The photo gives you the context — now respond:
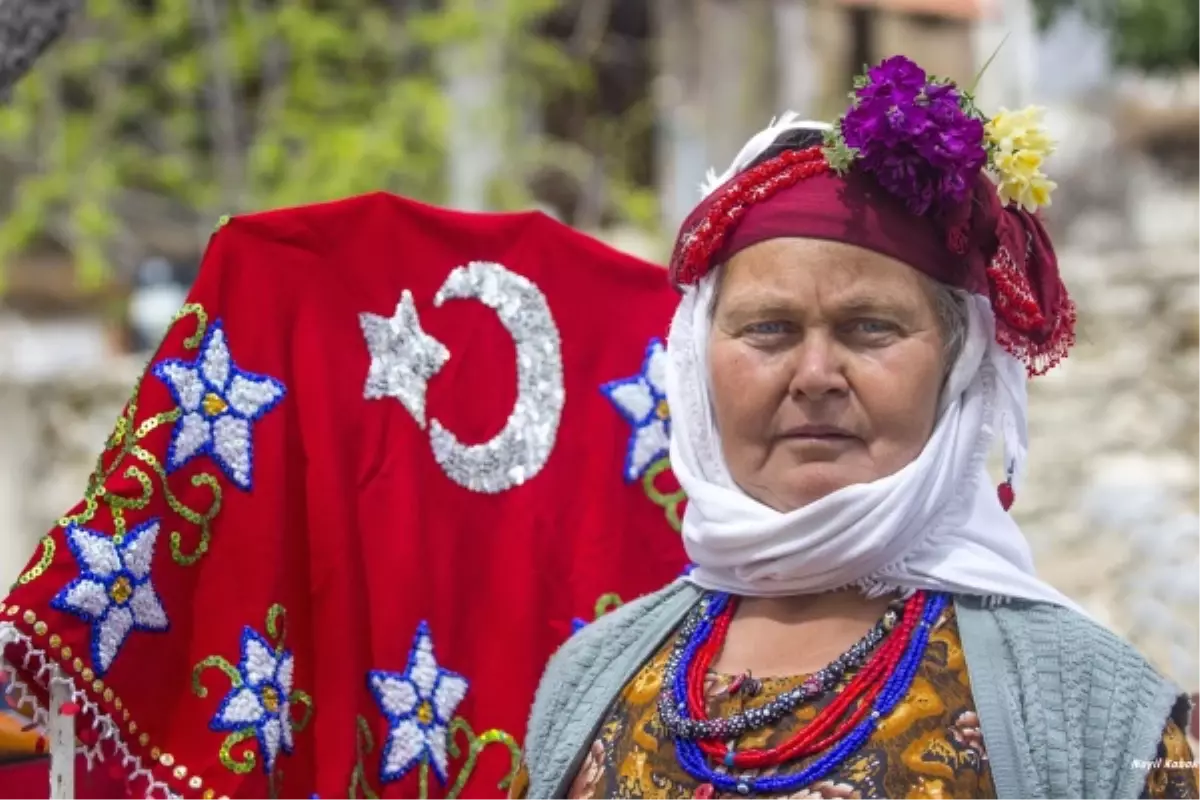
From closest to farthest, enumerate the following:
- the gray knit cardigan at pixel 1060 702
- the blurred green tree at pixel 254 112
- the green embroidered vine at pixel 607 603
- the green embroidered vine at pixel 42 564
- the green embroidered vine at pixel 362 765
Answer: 1. the gray knit cardigan at pixel 1060 702
2. the green embroidered vine at pixel 42 564
3. the green embroidered vine at pixel 362 765
4. the green embroidered vine at pixel 607 603
5. the blurred green tree at pixel 254 112

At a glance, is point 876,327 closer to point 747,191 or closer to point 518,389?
point 747,191

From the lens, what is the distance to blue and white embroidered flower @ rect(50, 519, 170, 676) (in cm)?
250

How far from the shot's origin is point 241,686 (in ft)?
8.88

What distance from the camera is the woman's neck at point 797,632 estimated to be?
2371 mm

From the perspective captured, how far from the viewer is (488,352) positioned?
10.3 feet

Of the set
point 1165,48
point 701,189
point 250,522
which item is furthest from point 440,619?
point 1165,48

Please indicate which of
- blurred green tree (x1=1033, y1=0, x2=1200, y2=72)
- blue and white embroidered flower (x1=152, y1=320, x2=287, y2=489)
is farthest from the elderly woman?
blurred green tree (x1=1033, y1=0, x2=1200, y2=72)

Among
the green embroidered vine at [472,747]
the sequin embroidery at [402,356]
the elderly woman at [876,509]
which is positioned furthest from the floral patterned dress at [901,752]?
the sequin embroidery at [402,356]

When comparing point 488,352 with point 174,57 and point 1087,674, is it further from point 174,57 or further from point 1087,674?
point 174,57

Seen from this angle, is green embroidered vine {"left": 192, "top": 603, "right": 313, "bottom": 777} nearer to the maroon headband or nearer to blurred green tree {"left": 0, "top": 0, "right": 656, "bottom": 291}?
the maroon headband

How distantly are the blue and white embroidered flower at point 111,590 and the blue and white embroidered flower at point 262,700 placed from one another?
163mm

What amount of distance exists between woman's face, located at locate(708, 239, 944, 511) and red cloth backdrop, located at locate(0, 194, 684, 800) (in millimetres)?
770

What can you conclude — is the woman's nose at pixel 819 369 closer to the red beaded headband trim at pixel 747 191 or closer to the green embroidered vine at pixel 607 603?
the red beaded headband trim at pixel 747 191

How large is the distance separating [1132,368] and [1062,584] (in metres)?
2.13
